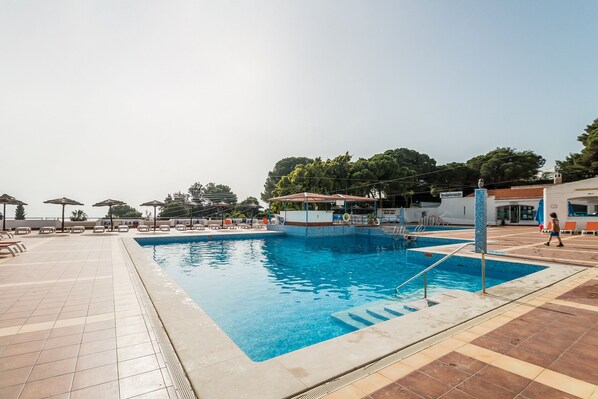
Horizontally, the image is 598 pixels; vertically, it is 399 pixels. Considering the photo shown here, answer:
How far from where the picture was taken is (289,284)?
24.2 feet

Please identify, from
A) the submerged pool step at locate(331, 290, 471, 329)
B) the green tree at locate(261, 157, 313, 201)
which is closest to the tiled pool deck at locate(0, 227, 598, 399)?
the submerged pool step at locate(331, 290, 471, 329)

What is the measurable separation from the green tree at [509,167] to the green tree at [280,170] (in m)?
25.5

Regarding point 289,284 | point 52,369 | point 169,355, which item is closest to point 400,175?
point 289,284

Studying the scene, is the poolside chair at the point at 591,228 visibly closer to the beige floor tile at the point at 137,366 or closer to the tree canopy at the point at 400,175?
the tree canopy at the point at 400,175

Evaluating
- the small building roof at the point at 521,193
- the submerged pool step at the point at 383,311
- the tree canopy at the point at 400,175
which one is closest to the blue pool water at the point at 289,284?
the submerged pool step at the point at 383,311

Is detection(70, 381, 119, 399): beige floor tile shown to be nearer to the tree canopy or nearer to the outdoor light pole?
the outdoor light pole

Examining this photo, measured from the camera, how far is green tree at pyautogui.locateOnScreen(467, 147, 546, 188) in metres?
30.7

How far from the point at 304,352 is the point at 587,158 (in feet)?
107

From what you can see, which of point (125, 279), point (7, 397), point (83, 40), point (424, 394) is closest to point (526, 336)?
point (424, 394)

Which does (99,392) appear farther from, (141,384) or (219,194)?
(219,194)

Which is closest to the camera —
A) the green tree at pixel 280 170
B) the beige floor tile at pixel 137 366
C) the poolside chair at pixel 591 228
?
the beige floor tile at pixel 137 366

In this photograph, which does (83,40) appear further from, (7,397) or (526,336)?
(526,336)

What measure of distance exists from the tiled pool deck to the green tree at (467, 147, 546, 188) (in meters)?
32.6

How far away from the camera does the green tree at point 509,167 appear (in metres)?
30.7
